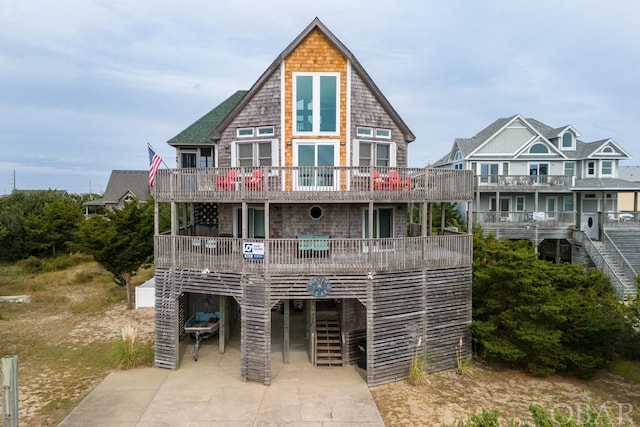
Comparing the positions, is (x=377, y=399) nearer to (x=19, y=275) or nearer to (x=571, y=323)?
(x=571, y=323)

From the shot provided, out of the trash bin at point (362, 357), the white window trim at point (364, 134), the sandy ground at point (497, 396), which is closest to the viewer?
the sandy ground at point (497, 396)

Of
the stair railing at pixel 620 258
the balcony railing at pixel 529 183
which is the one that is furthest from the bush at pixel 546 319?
the balcony railing at pixel 529 183

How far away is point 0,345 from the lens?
1827cm

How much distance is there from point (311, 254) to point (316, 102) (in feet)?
19.3

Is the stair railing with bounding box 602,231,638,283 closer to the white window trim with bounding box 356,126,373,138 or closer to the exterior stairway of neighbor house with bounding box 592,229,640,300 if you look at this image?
the exterior stairway of neighbor house with bounding box 592,229,640,300

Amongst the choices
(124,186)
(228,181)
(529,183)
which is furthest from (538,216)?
(124,186)

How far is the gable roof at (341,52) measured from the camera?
16359mm

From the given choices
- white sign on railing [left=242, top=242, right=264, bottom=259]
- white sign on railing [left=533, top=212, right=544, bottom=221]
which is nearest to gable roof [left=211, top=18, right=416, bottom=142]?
white sign on railing [left=242, top=242, right=264, bottom=259]

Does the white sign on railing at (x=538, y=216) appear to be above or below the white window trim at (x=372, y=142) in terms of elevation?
below

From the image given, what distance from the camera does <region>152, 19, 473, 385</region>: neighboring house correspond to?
14320 mm

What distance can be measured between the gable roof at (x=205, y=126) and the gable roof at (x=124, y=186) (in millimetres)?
43689

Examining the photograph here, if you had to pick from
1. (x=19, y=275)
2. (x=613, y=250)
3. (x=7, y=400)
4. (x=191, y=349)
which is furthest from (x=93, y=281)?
(x=613, y=250)

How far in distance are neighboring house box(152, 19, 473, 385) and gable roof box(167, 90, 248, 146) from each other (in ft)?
8.16

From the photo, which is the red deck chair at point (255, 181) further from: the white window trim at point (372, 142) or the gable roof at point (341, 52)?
the gable roof at point (341, 52)
